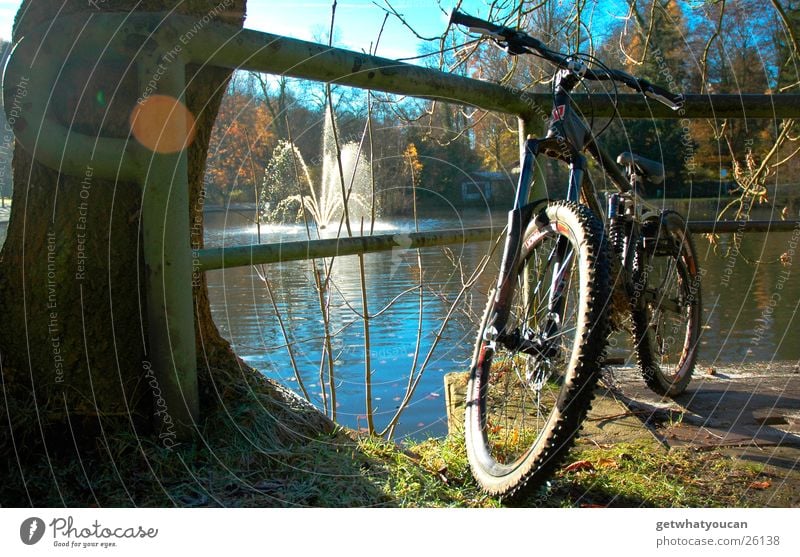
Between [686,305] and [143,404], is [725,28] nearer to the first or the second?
[686,305]

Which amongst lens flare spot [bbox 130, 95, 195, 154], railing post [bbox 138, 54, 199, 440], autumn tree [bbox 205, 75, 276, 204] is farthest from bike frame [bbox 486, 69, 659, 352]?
autumn tree [bbox 205, 75, 276, 204]

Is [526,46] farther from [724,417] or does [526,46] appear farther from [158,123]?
[724,417]

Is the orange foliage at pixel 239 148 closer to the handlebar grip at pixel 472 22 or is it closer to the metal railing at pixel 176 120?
the metal railing at pixel 176 120

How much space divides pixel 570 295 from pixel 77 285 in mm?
1450

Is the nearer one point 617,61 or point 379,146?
point 379,146

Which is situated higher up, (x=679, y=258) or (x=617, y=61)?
(x=617, y=61)

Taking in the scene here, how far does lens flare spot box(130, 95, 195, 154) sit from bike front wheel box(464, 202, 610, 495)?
37.6 inches

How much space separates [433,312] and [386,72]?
115 inches

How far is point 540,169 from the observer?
7.98 ft

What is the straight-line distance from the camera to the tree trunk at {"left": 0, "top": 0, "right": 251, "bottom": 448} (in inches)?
64.4

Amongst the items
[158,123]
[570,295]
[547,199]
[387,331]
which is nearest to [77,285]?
[158,123]

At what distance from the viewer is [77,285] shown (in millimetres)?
1688

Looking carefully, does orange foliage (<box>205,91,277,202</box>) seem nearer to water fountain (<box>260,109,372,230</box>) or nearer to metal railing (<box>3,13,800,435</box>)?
water fountain (<box>260,109,372,230</box>)
